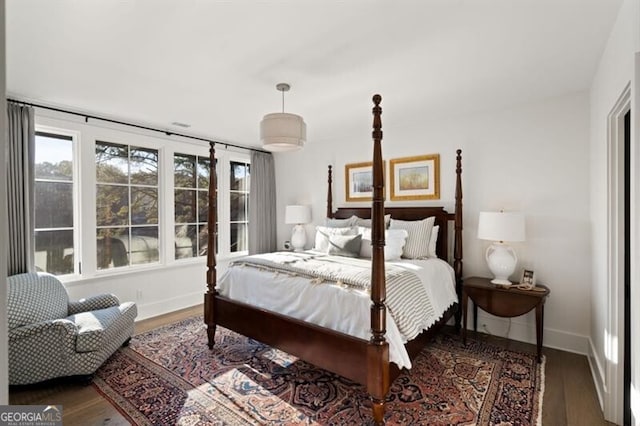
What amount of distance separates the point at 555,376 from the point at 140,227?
15.0 ft

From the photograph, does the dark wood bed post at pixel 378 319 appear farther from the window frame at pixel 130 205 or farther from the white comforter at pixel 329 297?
the window frame at pixel 130 205

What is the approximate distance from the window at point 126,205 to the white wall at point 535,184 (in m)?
2.26

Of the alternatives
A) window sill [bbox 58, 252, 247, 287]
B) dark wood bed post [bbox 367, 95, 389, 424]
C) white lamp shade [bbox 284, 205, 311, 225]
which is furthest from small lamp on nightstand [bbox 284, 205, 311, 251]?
dark wood bed post [bbox 367, 95, 389, 424]

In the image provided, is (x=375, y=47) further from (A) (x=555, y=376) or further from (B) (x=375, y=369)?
(A) (x=555, y=376)

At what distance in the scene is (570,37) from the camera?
1954mm

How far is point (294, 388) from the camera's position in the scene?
2.32m

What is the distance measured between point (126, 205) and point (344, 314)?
3149 millimetres

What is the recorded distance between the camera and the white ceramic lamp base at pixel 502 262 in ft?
9.82

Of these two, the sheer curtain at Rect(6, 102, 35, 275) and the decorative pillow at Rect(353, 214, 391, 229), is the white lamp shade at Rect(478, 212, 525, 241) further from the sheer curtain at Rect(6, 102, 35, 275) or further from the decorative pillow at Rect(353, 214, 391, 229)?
the sheer curtain at Rect(6, 102, 35, 275)

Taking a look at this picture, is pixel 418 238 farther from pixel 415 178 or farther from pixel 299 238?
pixel 299 238

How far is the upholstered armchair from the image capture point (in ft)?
7.34

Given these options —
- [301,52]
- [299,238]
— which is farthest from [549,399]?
[299,238]

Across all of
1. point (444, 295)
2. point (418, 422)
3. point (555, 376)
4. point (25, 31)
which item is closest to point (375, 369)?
point (418, 422)

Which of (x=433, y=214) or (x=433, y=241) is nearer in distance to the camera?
(x=433, y=241)
